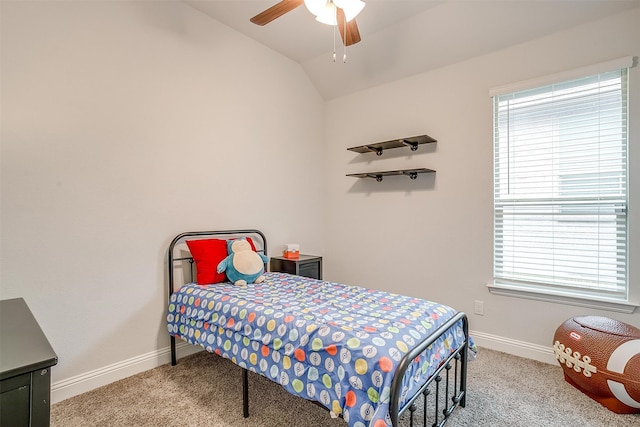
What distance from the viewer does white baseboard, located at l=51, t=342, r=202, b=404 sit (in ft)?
6.84

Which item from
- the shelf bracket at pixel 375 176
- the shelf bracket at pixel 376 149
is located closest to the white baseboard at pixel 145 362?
the shelf bracket at pixel 375 176

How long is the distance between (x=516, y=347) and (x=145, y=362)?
3.08m

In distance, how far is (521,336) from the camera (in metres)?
2.73

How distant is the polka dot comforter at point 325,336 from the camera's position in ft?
4.43

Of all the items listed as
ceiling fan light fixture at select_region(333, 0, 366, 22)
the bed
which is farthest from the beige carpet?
ceiling fan light fixture at select_region(333, 0, 366, 22)

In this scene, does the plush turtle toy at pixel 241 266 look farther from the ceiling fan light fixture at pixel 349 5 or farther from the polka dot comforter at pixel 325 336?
the ceiling fan light fixture at pixel 349 5

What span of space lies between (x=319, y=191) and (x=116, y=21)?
102 inches

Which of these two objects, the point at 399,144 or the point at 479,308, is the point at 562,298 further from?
the point at 399,144

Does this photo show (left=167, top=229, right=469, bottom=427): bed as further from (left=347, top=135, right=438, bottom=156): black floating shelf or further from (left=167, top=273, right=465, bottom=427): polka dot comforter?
(left=347, top=135, right=438, bottom=156): black floating shelf

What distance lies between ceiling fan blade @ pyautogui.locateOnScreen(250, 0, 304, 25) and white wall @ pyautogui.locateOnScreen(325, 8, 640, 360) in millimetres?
1854

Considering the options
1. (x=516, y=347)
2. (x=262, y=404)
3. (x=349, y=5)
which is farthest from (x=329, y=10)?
(x=516, y=347)

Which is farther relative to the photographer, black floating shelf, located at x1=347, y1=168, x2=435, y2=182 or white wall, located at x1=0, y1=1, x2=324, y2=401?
black floating shelf, located at x1=347, y1=168, x2=435, y2=182

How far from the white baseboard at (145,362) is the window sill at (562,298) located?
398 mm

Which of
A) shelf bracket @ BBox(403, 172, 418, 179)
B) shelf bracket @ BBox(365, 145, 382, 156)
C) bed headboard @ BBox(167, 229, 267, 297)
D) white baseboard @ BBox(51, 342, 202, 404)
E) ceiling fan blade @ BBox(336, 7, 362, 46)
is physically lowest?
white baseboard @ BBox(51, 342, 202, 404)
